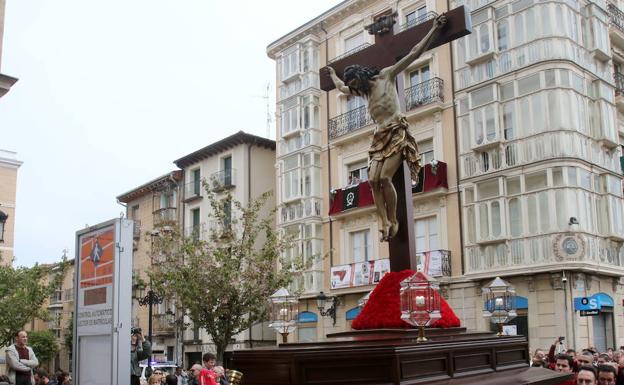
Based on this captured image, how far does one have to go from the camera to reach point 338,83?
762 centimetres

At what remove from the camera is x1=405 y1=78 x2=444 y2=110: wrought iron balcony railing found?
85.1 feet

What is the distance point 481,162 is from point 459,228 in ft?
7.76

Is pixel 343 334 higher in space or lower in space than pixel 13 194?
lower

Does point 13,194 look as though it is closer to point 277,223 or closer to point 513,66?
point 277,223

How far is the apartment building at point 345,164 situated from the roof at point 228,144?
9.95 ft

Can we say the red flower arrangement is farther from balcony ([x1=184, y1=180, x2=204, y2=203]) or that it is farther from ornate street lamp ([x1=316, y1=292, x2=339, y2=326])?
balcony ([x1=184, y1=180, x2=204, y2=203])

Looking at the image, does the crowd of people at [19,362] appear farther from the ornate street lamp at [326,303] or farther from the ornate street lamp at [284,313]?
the ornate street lamp at [326,303]

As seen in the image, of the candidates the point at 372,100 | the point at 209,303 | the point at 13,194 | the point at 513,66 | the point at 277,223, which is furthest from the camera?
the point at 13,194

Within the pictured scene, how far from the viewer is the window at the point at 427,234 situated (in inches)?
1014

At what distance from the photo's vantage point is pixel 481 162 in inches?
957

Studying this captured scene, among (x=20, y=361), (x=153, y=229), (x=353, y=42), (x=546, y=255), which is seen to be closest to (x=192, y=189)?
(x=153, y=229)

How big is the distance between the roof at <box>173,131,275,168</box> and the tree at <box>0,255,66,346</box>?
30.0 feet

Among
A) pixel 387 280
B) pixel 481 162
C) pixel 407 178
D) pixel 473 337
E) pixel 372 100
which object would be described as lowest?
pixel 473 337

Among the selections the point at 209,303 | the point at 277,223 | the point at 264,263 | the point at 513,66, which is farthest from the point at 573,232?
the point at 277,223
